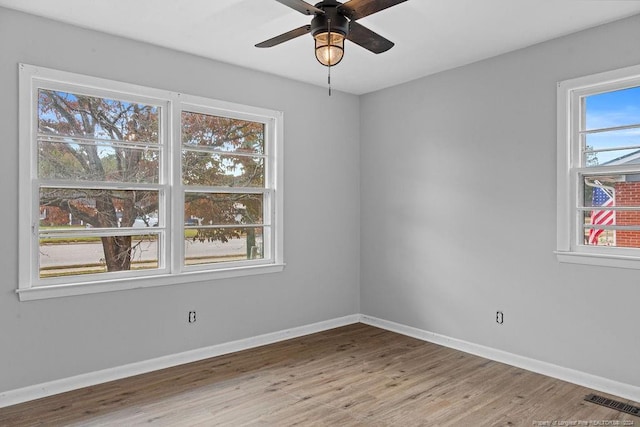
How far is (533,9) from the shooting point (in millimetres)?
3012

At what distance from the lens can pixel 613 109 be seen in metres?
3.31

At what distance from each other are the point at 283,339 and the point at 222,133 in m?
2.17

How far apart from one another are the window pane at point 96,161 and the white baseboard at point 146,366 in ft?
4.98

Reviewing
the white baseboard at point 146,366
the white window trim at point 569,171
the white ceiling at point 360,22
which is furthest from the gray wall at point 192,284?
the white window trim at point 569,171

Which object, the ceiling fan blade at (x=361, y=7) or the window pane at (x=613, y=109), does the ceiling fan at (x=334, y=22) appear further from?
the window pane at (x=613, y=109)

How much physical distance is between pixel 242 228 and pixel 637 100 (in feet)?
11.3

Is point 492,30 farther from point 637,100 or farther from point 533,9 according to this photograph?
point 637,100

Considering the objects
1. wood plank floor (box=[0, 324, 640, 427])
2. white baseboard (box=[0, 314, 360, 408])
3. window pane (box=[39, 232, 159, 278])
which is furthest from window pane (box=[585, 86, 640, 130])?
window pane (box=[39, 232, 159, 278])

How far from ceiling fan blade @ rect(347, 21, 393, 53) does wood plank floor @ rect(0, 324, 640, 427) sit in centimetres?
243

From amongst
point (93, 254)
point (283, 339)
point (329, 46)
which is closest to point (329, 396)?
point (283, 339)

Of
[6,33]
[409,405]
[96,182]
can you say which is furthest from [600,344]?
[6,33]

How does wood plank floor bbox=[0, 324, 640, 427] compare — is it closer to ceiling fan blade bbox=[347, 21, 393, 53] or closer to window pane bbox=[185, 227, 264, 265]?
window pane bbox=[185, 227, 264, 265]

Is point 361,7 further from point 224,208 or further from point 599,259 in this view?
point 599,259

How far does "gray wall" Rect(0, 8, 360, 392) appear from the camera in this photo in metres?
3.05
